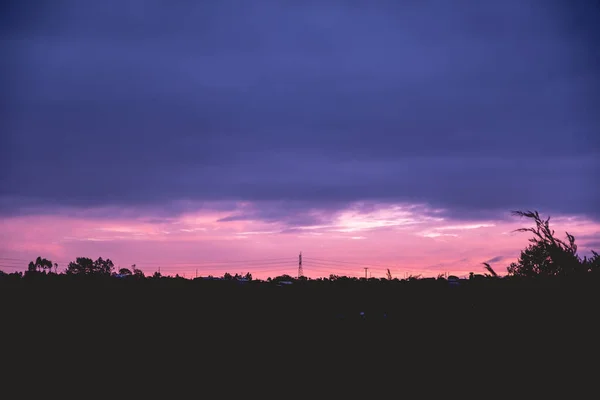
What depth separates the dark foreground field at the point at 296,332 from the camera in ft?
40.1

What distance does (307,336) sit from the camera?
1452 centimetres

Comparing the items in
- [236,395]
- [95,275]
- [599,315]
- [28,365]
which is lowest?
[236,395]

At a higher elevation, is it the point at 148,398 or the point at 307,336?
the point at 307,336

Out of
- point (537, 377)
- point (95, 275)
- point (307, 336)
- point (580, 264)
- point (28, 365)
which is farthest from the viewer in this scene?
point (580, 264)

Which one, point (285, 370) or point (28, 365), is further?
point (285, 370)

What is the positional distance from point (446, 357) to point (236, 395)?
589cm

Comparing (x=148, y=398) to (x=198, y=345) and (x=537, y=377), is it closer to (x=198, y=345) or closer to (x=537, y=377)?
(x=198, y=345)

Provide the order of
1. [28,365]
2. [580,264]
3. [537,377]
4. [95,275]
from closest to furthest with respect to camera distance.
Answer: [28,365] < [537,377] < [95,275] < [580,264]

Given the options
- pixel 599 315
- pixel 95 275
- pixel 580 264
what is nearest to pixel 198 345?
pixel 95 275

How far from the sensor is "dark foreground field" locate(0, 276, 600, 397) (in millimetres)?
12211

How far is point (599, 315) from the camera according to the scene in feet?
49.8

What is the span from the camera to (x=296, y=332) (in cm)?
1459

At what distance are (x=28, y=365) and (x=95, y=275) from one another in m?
4.63

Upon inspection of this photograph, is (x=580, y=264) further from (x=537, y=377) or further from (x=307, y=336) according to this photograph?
(x=307, y=336)
